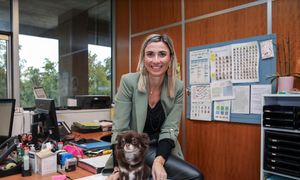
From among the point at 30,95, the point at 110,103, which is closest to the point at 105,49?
the point at 110,103

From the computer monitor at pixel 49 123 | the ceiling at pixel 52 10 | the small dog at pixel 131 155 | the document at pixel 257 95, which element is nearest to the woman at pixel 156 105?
the small dog at pixel 131 155

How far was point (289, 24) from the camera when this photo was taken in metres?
2.11

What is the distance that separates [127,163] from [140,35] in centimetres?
287

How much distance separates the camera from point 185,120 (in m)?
2.96

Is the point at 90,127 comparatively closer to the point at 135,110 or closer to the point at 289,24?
the point at 135,110

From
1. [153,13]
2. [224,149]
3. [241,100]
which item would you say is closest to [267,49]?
[241,100]

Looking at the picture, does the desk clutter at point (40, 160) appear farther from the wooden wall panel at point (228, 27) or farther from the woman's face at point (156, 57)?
the wooden wall panel at point (228, 27)

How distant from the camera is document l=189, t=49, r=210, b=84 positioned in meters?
2.72

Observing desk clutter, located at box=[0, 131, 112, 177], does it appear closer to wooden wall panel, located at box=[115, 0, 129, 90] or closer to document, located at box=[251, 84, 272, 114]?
document, located at box=[251, 84, 272, 114]

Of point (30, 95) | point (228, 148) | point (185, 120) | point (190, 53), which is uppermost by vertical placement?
point (190, 53)

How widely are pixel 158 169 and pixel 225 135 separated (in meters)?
1.65

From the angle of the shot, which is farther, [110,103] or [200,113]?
[110,103]

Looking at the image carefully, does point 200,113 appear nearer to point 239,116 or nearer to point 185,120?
point 185,120

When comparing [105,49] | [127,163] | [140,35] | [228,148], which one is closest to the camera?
[127,163]
